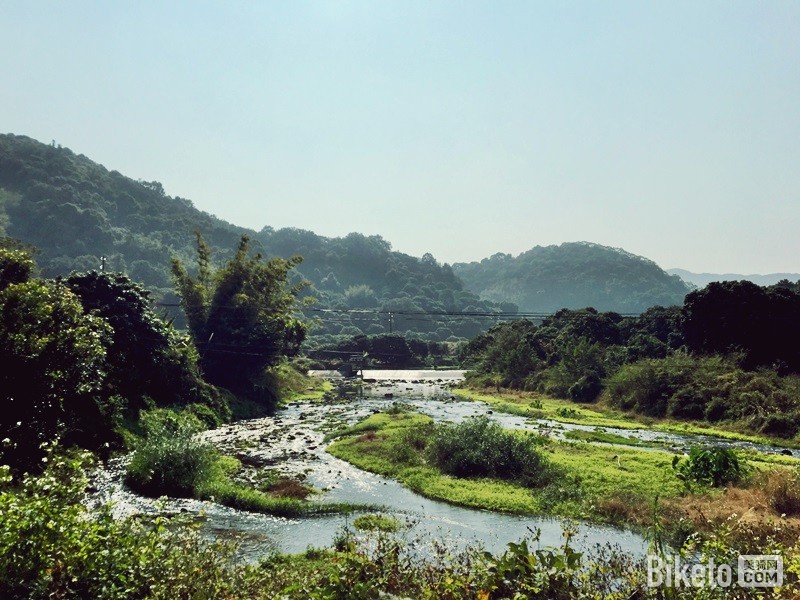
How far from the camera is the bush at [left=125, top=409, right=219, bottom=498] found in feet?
83.4

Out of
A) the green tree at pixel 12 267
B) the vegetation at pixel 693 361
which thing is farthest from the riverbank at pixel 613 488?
the green tree at pixel 12 267

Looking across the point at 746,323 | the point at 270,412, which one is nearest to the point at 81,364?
the point at 270,412

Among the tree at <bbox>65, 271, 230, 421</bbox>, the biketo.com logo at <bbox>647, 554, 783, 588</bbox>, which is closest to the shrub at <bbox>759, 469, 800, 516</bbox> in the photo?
the biketo.com logo at <bbox>647, 554, 783, 588</bbox>

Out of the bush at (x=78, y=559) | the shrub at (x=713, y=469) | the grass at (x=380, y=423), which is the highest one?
the bush at (x=78, y=559)

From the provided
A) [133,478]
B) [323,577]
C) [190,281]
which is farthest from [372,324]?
[323,577]

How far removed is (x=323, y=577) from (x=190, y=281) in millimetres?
49676

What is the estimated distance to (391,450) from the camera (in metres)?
34.4

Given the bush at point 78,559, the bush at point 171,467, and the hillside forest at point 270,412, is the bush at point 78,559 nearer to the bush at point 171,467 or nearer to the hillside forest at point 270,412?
the hillside forest at point 270,412

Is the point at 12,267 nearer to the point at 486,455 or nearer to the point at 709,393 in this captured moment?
the point at 486,455

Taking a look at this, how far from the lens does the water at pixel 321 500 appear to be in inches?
787

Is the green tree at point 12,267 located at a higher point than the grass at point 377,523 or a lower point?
higher

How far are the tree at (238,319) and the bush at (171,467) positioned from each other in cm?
2898

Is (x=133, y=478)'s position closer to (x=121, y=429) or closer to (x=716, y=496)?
(x=121, y=429)

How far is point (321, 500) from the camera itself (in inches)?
1001
